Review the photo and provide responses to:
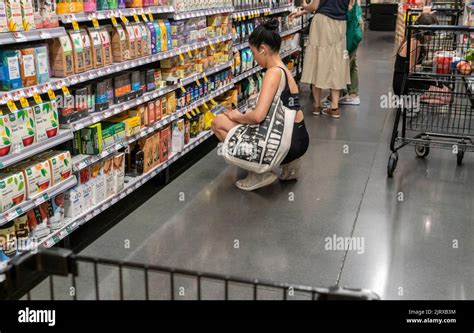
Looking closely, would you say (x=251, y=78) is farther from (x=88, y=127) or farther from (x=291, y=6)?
(x=88, y=127)

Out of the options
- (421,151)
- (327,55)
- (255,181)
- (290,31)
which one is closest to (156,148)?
(255,181)

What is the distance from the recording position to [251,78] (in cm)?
730

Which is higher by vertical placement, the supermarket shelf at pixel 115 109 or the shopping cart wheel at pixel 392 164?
the supermarket shelf at pixel 115 109

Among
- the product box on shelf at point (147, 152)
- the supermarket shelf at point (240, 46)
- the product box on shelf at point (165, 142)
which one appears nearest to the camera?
the product box on shelf at point (147, 152)

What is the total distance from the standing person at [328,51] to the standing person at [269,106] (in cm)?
253

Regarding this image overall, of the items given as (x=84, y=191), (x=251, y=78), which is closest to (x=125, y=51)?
(x=84, y=191)

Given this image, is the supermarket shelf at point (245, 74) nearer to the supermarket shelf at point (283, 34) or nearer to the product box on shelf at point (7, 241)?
the supermarket shelf at point (283, 34)

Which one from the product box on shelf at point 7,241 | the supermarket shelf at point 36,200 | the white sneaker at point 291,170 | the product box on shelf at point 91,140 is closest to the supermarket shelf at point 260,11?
the white sneaker at point 291,170

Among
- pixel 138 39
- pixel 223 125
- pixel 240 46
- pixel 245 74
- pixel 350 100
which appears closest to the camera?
pixel 138 39

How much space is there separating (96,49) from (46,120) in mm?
712

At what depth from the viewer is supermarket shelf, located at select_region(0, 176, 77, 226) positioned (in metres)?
3.08

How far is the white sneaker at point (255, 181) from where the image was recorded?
502cm

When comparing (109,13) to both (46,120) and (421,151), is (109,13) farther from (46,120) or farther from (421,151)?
(421,151)

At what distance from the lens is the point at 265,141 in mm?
4723
